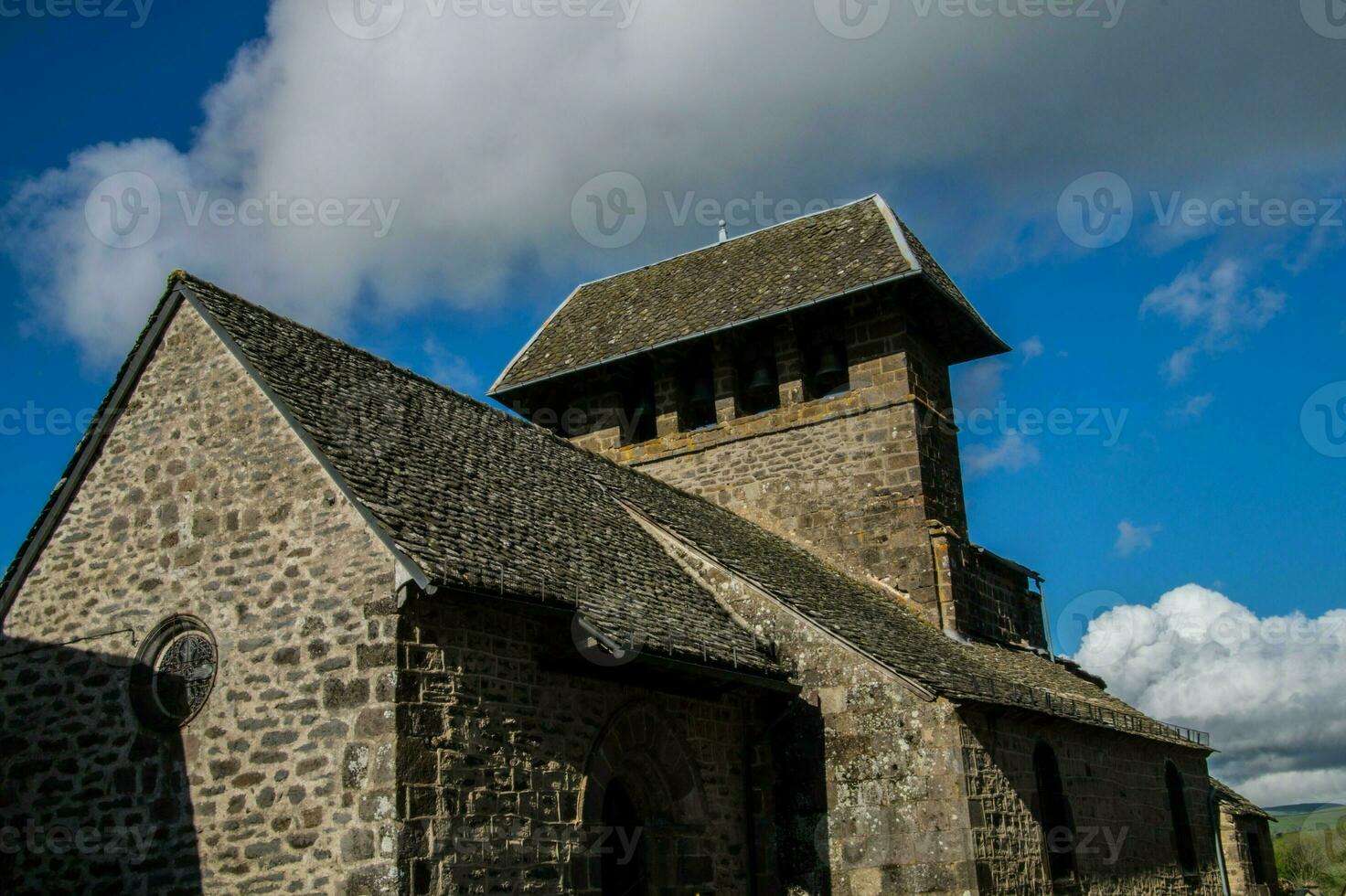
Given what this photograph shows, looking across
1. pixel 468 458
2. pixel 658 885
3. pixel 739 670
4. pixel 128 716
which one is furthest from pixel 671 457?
pixel 128 716

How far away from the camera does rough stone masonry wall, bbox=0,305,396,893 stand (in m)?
8.61

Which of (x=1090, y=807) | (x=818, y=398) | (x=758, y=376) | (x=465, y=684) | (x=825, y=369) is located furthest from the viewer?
(x=758, y=376)

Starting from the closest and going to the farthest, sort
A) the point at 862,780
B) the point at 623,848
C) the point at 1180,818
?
the point at 623,848 → the point at 862,780 → the point at 1180,818

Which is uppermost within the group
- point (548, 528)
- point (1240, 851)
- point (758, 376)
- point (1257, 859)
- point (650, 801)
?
point (758, 376)

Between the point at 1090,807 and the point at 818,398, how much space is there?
23.1ft

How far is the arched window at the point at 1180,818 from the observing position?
1703cm

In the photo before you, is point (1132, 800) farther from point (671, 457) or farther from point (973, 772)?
point (671, 457)

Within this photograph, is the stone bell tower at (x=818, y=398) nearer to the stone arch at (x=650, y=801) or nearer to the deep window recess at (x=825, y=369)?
the deep window recess at (x=825, y=369)

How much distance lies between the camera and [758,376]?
18641mm

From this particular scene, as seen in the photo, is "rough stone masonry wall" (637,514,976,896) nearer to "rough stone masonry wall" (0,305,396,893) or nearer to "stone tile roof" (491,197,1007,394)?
"rough stone masonry wall" (0,305,396,893)

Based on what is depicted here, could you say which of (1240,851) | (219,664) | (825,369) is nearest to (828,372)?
(825,369)

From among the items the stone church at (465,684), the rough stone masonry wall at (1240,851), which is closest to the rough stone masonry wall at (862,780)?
the stone church at (465,684)

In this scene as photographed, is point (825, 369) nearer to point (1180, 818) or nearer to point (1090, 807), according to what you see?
point (1090, 807)

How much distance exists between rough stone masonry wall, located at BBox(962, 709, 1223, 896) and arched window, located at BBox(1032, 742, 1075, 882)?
13 cm
